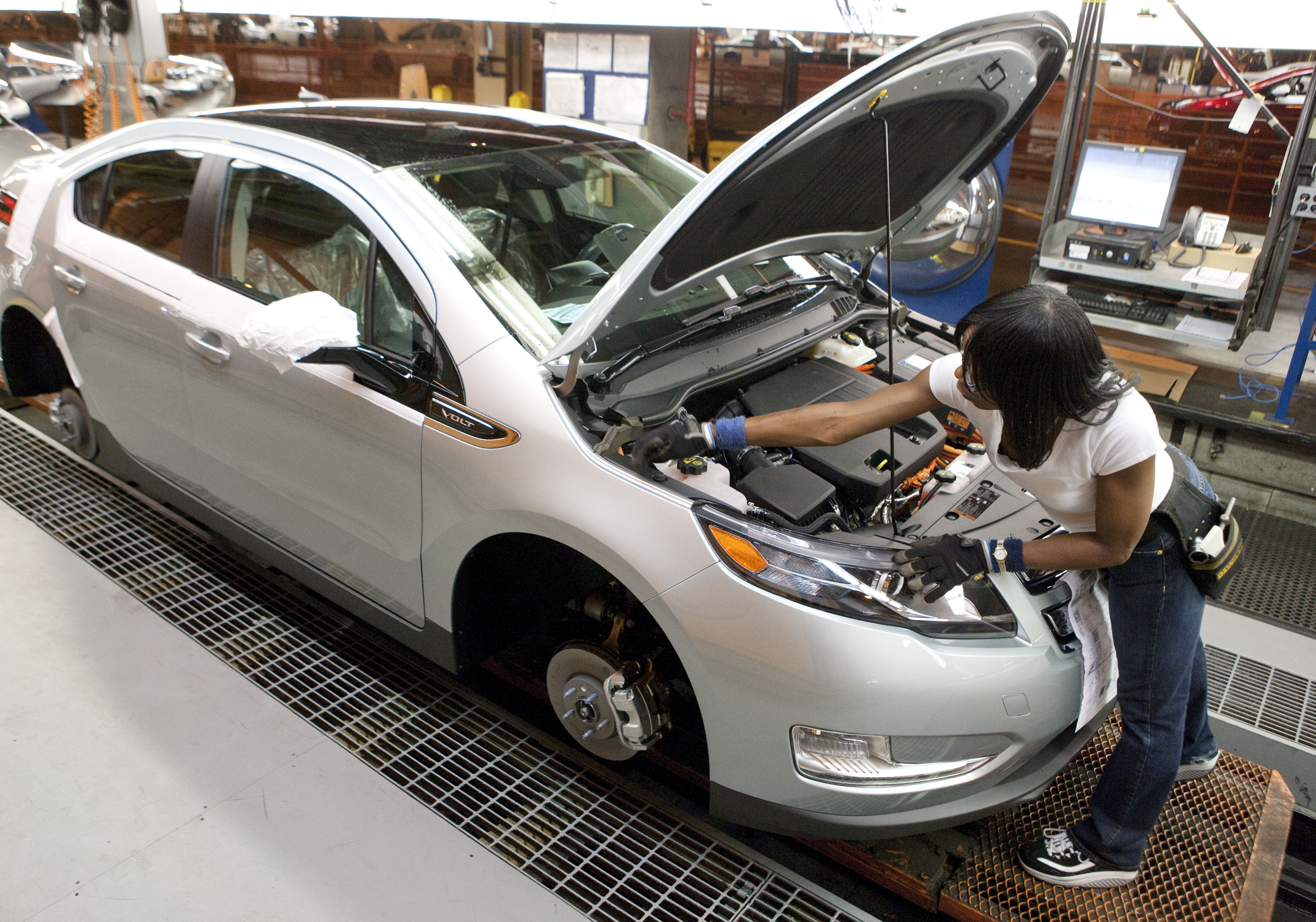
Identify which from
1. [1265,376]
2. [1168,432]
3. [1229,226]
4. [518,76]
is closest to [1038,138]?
[1229,226]

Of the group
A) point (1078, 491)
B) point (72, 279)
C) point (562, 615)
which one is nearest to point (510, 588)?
point (562, 615)

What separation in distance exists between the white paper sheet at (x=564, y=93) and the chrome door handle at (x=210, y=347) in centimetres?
300

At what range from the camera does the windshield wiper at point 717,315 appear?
7.20ft

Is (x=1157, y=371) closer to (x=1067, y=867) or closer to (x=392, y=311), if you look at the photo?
(x=1067, y=867)

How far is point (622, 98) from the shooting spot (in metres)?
5.04

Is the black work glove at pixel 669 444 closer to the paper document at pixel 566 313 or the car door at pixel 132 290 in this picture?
the paper document at pixel 566 313

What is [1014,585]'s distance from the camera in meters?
2.00

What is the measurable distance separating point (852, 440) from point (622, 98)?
3406mm

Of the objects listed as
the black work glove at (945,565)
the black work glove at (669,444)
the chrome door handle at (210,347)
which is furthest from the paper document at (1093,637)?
the chrome door handle at (210,347)

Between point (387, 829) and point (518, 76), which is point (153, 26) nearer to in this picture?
point (518, 76)

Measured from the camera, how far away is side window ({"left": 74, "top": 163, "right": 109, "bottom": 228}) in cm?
309

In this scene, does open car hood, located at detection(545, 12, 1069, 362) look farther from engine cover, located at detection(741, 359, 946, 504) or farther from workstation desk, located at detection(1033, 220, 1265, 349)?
workstation desk, located at detection(1033, 220, 1265, 349)

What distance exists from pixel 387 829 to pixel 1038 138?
19.5ft

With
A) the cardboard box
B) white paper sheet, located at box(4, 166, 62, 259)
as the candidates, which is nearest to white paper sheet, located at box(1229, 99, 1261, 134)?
the cardboard box
